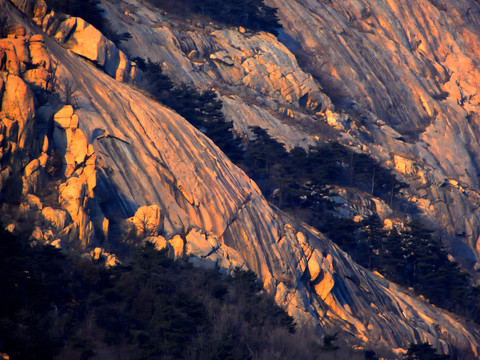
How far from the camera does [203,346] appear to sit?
22.6 metres

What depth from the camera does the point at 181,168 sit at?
1172 inches

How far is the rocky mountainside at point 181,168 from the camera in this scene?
25.2 metres

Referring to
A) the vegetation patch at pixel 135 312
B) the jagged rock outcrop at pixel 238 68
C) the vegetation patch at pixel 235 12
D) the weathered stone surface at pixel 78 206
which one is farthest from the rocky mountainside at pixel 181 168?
the vegetation patch at pixel 235 12

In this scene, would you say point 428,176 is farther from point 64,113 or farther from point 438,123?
point 64,113

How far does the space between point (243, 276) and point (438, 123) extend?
50.9m

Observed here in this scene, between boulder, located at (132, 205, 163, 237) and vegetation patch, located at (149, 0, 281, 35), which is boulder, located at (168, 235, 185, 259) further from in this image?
vegetation patch, located at (149, 0, 281, 35)

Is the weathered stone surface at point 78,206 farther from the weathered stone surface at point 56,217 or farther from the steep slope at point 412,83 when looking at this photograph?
the steep slope at point 412,83

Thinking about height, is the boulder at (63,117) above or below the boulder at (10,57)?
below

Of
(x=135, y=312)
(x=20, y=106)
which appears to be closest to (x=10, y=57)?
(x=20, y=106)

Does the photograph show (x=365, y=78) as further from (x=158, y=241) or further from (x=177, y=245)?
(x=158, y=241)

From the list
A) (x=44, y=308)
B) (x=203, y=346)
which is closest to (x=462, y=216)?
(x=203, y=346)

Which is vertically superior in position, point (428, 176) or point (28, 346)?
point (28, 346)

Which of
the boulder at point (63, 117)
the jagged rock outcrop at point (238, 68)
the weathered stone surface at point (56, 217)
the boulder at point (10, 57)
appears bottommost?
the jagged rock outcrop at point (238, 68)

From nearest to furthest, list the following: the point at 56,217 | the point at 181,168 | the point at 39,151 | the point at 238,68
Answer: the point at 56,217
the point at 39,151
the point at 181,168
the point at 238,68
